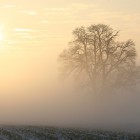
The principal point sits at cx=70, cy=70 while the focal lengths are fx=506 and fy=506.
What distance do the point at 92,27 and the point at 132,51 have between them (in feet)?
20.5

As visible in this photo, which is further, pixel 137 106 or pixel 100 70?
pixel 137 106

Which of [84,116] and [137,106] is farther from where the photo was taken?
[137,106]

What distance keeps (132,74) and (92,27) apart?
8.25 m

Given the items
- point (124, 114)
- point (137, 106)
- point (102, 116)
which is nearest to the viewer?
point (102, 116)

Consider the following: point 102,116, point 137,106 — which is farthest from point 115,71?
point 137,106

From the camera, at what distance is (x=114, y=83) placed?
66.9m

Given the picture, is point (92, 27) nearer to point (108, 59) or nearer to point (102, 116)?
point (108, 59)

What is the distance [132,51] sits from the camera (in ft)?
222

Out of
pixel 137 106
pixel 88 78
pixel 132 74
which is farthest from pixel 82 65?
pixel 137 106

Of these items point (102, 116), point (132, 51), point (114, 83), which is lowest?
point (102, 116)

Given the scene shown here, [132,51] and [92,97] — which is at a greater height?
[132,51]

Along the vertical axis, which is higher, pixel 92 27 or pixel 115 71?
pixel 92 27

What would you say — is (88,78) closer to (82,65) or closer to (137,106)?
(82,65)

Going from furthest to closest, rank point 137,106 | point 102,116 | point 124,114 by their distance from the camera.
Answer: point 137,106
point 124,114
point 102,116
